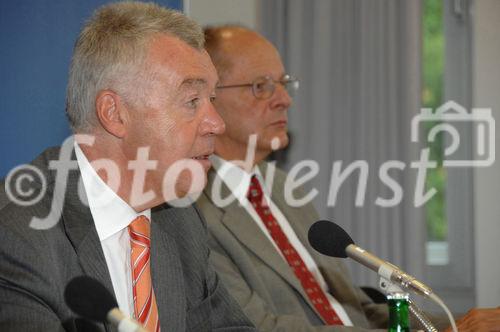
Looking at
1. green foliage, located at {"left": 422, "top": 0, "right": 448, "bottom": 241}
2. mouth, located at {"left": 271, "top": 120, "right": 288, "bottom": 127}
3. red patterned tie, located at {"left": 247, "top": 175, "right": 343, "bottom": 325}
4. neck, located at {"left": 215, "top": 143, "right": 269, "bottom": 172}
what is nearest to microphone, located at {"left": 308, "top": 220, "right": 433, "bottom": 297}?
red patterned tie, located at {"left": 247, "top": 175, "right": 343, "bottom": 325}

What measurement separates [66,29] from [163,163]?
36.9 inches

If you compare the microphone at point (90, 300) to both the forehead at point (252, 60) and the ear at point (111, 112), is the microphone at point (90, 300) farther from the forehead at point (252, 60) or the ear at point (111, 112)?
the forehead at point (252, 60)

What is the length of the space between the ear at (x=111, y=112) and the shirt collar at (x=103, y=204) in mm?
87

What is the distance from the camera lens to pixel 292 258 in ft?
8.91

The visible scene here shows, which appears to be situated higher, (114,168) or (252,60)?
(252,60)

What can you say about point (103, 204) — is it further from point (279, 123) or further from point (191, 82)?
point (279, 123)

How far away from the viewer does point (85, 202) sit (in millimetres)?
1755

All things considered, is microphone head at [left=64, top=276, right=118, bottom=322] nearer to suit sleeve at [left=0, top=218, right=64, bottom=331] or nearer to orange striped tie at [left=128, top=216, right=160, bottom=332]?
suit sleeve at [left=0, top=218, right=64, bottom=331]

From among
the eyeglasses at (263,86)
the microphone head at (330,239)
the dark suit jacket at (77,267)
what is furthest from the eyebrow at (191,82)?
the eyeglasses at (263,86)

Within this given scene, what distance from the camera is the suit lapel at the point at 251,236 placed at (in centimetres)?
252

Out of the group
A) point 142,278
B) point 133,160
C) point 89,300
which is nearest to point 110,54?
point 133,160

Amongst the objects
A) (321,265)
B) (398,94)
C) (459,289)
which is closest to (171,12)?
(321,265)

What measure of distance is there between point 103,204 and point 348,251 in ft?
1.84

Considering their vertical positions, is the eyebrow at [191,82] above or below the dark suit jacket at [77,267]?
above
